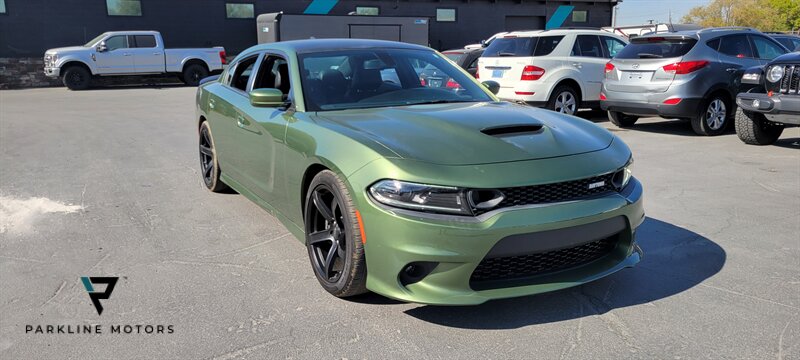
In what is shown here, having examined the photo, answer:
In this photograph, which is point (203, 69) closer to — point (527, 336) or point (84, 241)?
point (84, 241)

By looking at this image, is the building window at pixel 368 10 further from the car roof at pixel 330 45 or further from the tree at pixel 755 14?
the tree at pixel 755 14

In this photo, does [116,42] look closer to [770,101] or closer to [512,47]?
[512,47]

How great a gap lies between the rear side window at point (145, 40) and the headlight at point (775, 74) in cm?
1838

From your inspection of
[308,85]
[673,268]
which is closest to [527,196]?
[673,268]

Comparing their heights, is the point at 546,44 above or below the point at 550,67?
above

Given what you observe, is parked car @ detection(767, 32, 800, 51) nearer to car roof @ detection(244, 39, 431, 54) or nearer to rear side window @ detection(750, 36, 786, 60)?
rear side window @ detection(750, 36, 786, 60)

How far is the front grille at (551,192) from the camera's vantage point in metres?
2.95

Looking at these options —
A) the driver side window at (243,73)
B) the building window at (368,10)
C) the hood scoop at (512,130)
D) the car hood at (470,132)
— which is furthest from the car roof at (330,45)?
the building window at (368,10)

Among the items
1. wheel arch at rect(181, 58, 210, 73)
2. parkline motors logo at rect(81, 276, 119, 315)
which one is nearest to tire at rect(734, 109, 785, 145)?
parkline motors logo at rect(81, 276, 119, 315)

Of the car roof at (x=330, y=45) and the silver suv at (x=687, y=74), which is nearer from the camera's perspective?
the car roof at (x=330, y=45)

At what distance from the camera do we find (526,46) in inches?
421

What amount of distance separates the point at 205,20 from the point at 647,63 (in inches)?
826

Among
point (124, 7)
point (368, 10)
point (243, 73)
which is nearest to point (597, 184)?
point (243, 73)

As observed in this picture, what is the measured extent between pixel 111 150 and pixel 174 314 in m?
5.81
